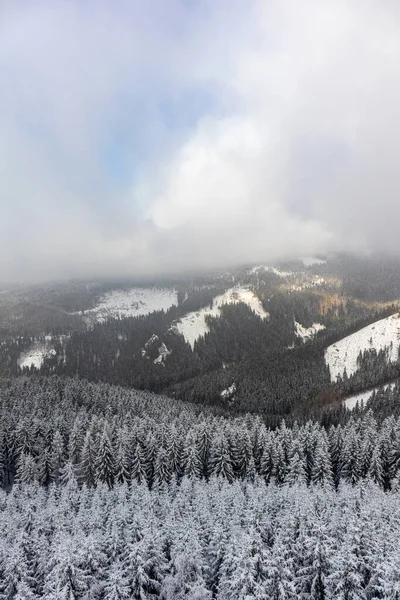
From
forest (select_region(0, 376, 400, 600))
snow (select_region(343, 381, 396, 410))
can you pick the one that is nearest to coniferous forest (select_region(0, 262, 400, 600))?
forest (select_region(0, 376, 400, 600))

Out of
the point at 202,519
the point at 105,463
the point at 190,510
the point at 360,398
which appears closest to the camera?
the point at 202,519

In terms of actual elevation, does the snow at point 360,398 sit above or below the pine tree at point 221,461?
below

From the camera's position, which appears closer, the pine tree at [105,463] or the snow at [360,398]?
the pine tree at [105,463]

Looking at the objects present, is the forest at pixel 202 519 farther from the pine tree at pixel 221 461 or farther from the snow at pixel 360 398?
the snow at pixel 360 398

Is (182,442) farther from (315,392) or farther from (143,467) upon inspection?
(315,392)

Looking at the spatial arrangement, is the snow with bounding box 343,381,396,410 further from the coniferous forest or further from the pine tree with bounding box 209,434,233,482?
the pine tree with bounding box 209,434,233,482

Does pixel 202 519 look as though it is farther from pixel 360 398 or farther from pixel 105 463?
pixel 360 398

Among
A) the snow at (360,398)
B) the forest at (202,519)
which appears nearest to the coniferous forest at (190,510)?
the forest at (202,519)

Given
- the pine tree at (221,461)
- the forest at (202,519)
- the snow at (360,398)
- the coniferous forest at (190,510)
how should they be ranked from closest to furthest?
1. the forest at (202,519)
2. the coniferous forest at (190,510)
3. the pine tree at (221,461)
4. the snow at (360,398)

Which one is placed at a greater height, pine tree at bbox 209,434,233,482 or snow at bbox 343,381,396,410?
pine tree at bbox 209,434,233,482

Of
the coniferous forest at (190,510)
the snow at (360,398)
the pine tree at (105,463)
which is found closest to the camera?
the coniferous forest at (190,510)

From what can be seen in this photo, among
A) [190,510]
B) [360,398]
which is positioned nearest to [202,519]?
[190,510]

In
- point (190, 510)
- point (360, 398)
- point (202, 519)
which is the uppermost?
point (202, 519)
